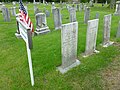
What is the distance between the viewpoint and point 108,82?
3865 mm

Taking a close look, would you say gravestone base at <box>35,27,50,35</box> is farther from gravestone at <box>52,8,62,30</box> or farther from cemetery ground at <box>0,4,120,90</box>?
cemetery ground at <box>0,4,120,90</box>

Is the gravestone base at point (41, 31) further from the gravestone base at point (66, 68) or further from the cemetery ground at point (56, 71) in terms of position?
the gravestone base at point (66, 68)

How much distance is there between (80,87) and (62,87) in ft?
1.51

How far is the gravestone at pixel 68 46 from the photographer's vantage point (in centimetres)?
396

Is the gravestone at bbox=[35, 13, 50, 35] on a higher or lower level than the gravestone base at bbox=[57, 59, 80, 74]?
higher

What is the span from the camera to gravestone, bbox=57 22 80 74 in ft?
13.0

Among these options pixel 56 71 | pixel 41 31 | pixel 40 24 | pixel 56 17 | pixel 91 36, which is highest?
pixel 56 17

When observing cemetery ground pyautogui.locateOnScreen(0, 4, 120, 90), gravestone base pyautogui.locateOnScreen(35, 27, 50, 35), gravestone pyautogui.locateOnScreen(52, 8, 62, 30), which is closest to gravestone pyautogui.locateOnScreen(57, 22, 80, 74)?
cemetery ground pyautogui.locateOnScreen(0, 4, 120, 90)

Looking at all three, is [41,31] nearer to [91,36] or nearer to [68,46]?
[91,36]

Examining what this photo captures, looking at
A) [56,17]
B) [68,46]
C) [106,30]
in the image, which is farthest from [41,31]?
[68,46]

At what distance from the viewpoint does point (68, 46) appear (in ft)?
13.8

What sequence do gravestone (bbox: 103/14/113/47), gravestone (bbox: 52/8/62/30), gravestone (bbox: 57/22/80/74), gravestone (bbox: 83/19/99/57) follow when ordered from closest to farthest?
gravestone (bbox: 57/22/80/74) < gravestone (bbox: 83/19/99/57) < gravestone (bbox: 103/14/113/47) < gravestone (bbox: 52/8/62/30)

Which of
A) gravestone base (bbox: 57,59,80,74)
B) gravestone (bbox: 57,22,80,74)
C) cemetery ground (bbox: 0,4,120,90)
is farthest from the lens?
gravestone base (bbox: 57,59,80,74)

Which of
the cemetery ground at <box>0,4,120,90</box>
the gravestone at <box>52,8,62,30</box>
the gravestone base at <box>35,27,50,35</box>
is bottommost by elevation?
the cemetery ground at <box>0,4,120,90</box>
